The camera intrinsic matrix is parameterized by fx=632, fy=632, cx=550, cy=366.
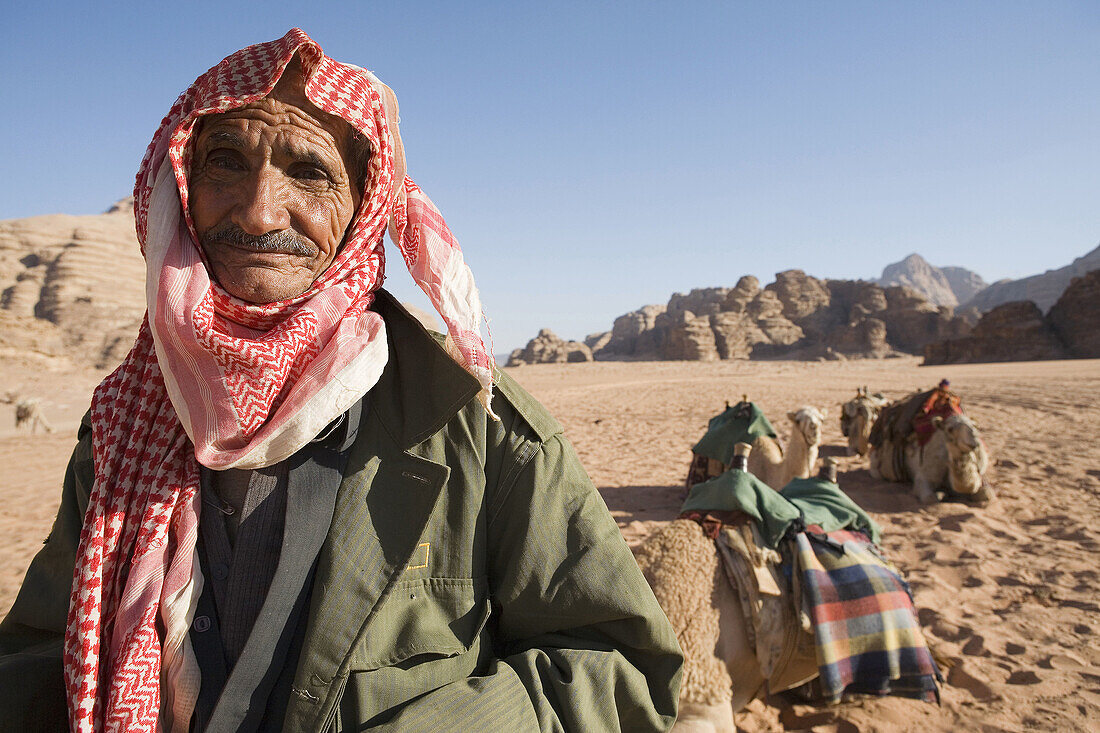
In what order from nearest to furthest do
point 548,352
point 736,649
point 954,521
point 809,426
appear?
1. point 736,649
2. point 809,426
3. point 954,521
4. point 548,352

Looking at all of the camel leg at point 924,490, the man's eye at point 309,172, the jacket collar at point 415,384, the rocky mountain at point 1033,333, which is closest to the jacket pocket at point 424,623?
the jacket collar at point 415,384

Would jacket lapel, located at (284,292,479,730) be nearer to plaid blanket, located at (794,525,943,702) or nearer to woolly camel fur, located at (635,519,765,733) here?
woolly camel fur, located at (635,519,765,733)

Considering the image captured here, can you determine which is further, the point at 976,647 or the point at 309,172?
the point at 976,647

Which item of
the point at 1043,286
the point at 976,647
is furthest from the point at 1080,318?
the point at 1043,286

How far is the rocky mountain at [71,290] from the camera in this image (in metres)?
32.2

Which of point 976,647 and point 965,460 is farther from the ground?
point 965,460

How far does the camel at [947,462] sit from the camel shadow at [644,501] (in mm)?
2674

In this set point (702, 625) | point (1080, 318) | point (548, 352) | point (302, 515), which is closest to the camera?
point (302, 515)

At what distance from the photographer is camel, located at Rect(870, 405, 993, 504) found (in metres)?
6.65

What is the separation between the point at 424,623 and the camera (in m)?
1.16

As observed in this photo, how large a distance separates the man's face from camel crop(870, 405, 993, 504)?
7260mm

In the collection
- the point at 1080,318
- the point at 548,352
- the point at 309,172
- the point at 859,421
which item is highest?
the point at 1080,318

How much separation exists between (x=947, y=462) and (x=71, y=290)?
46.8 m

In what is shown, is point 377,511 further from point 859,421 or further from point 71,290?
point 71,290
